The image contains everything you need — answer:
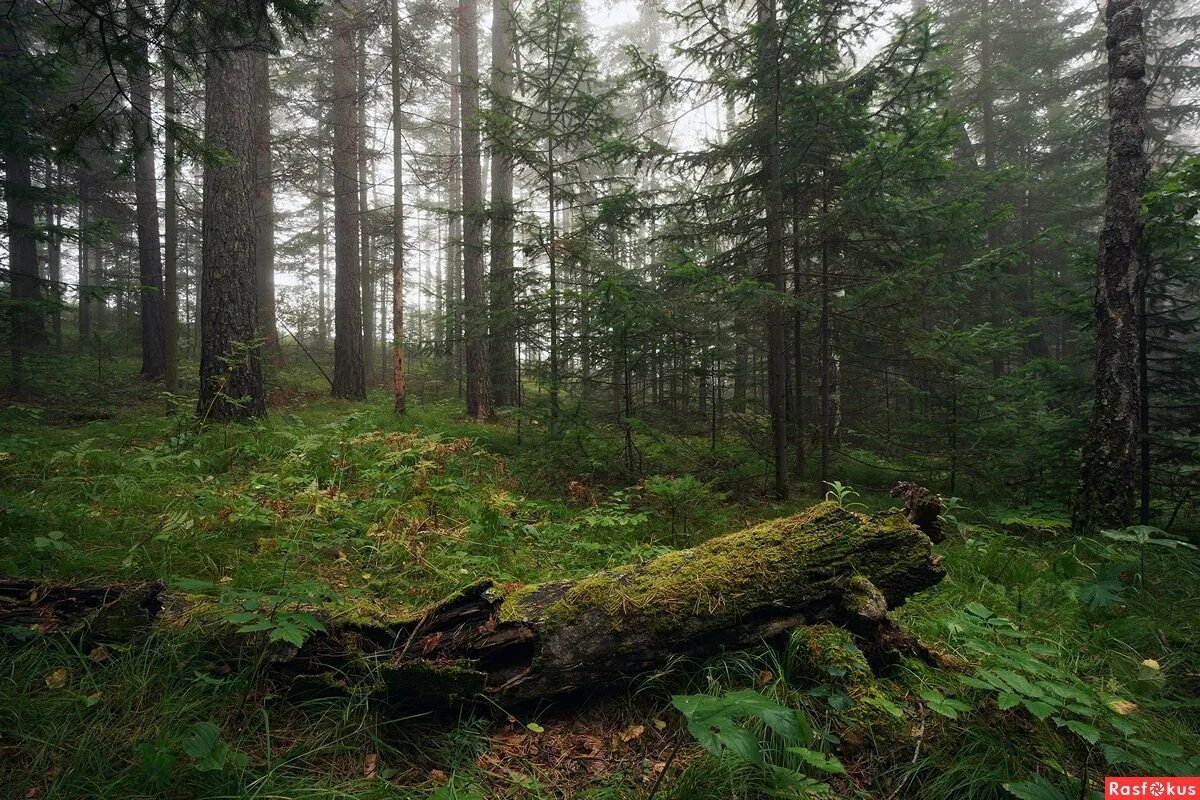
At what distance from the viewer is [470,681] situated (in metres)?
2.11

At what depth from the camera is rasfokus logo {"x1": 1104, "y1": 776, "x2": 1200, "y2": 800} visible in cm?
173

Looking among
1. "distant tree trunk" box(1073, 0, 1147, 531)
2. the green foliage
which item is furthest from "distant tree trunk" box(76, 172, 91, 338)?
"distant tree trunk" box(1073, 0, 1147, 531)

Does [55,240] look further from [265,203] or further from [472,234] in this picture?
[472,234]

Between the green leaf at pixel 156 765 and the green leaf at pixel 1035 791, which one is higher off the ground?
the green leaf at pixel 156 765

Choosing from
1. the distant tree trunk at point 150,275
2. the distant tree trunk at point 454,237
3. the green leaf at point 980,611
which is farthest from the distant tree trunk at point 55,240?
the green leaf at point 980,611

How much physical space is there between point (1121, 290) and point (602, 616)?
6.18 meters

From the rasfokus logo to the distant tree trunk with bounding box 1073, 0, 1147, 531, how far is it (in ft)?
13.9

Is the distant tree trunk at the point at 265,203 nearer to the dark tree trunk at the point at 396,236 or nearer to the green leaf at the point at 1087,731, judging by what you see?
the dark tree trunk at the point at 396,236

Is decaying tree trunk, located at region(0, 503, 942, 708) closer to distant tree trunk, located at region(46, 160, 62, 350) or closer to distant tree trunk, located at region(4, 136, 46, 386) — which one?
distant tree trunk, located at region(4, 136, 46, 386)

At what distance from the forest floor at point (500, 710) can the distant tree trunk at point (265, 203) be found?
8081 millimetres

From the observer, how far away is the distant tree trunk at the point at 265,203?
512 inches

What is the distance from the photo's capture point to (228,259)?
7277 mm

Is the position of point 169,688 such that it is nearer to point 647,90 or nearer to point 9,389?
point 647,90

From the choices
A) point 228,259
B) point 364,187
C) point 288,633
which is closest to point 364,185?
point 364,187
